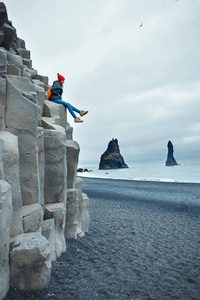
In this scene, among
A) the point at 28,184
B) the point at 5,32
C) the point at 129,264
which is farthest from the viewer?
the point at 5,32

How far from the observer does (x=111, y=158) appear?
124 metres

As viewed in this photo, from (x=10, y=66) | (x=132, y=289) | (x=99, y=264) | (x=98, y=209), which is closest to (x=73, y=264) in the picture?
(x=99, y=264)

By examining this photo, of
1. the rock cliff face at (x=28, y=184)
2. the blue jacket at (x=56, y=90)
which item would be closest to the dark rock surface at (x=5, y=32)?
the rock cliff face at (x=28, y=184)

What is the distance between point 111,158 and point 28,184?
118659 mm

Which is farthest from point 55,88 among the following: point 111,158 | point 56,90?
point 111,158

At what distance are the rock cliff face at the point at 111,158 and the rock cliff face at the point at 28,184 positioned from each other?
376 ft

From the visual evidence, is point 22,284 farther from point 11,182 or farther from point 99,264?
point 99,264

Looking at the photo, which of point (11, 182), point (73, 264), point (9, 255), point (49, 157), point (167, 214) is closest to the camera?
point (9, 255)

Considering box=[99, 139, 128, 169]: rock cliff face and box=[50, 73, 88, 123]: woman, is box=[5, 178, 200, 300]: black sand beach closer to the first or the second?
box=[50, 73, 88, 123]: woman

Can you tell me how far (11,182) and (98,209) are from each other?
38.4ft

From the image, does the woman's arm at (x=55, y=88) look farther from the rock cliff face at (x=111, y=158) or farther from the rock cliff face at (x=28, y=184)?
the rock cliff face at (x=111, y=158)

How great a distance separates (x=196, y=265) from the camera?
6.87 m

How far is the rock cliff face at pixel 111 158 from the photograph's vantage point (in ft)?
406

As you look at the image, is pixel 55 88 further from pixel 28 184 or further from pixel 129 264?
pixel 129 264
